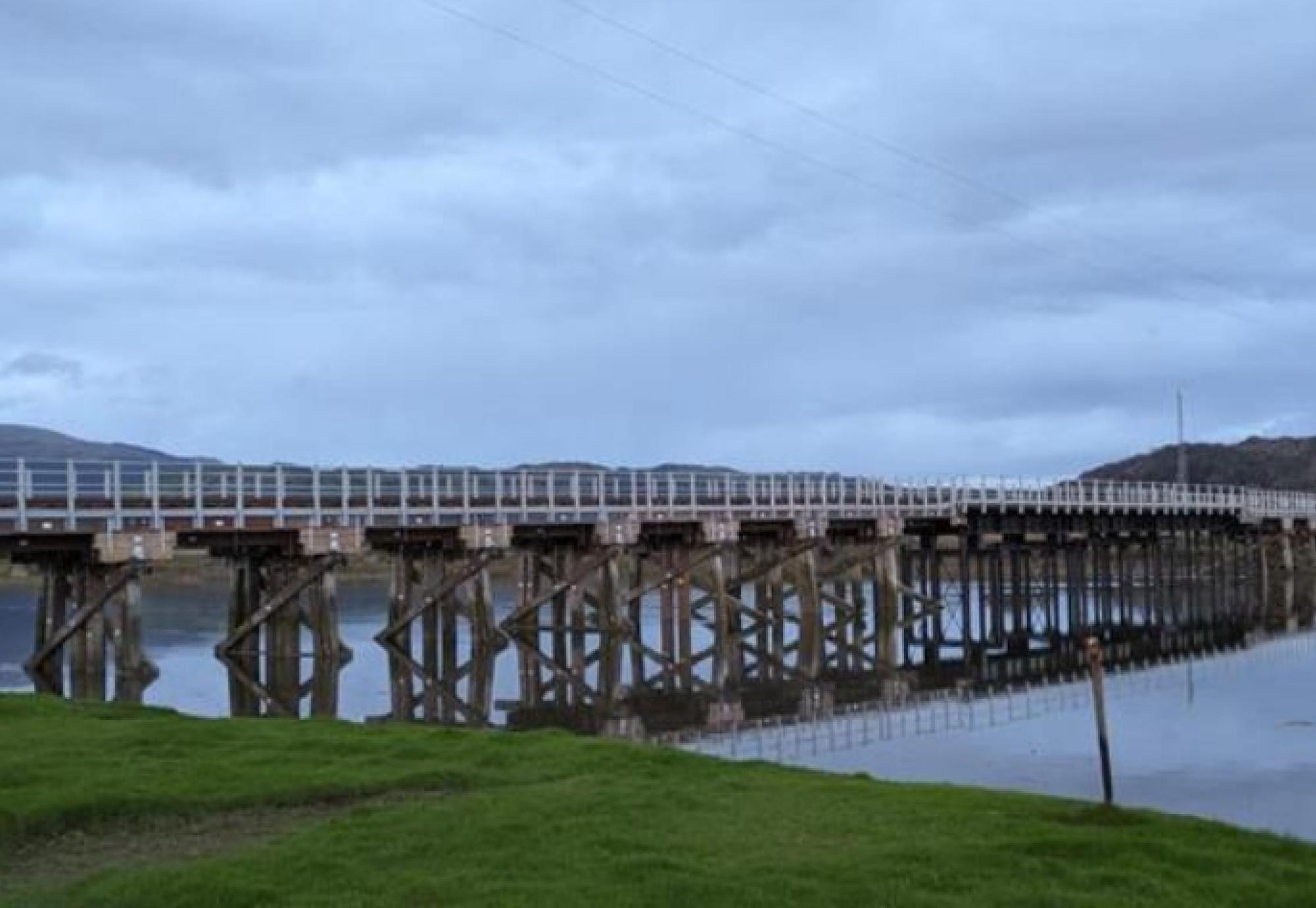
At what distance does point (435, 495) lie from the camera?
37.7 m

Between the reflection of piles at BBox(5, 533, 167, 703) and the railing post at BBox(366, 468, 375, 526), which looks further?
the railing post at BBox(366, 468, 375, 526)

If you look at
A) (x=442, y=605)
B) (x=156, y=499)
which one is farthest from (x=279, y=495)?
(x=442, y=605)

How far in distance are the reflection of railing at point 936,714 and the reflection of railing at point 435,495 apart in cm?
1171

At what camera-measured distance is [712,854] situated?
1005 centimetres

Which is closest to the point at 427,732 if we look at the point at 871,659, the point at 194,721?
the point at 194,721

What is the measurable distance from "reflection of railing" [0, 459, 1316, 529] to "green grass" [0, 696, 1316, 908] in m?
16.4

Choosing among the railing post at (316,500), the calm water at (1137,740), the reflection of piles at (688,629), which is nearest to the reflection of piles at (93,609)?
the calm water at (1137,740)

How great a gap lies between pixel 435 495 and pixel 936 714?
14.1 m

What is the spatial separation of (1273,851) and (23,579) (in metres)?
96.2

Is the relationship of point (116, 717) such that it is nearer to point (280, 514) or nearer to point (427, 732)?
point (427, 732)

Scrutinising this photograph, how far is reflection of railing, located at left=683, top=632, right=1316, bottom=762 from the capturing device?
23672mm

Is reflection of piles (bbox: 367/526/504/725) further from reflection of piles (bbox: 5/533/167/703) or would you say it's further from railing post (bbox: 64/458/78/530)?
railing post (bbox: 64/458/78/530)

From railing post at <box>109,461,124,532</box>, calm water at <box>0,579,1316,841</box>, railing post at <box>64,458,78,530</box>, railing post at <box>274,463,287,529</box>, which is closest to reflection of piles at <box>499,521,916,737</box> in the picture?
calm water at <box>0,579,1316,841</box>

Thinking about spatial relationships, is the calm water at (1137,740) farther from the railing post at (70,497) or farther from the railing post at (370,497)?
the railing post at (70,497)
